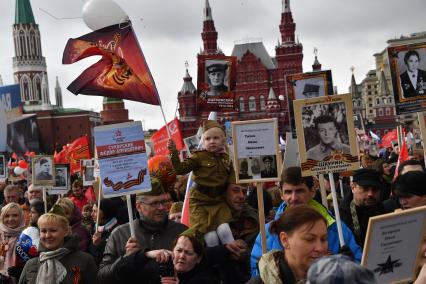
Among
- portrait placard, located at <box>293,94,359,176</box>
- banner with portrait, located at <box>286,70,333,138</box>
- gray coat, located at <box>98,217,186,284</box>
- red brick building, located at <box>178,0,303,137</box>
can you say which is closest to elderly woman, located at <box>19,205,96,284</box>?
gray coat, located at <box>98,217,186,284</box>

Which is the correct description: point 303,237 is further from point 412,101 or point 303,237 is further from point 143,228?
point 412,101

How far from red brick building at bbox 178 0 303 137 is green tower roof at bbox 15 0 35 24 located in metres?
34.7

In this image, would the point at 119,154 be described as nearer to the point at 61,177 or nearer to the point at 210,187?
the point at 210,187

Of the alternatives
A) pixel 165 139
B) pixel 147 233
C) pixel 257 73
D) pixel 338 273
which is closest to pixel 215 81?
pixel 147 233

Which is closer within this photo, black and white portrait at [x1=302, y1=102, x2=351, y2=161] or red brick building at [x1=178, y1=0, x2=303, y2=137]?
black and white portrait at [x1=302, y1=102, x2=351, y2=161]

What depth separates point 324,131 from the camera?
4.39 m

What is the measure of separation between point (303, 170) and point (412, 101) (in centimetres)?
188

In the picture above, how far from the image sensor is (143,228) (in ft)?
15.0

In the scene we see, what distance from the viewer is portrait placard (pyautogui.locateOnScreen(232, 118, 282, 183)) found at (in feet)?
15.7

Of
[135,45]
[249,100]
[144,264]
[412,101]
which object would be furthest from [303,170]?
[249,100]

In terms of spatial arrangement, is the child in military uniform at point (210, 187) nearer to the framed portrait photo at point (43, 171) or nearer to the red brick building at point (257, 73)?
the framed portrait photo at point (43, 171)

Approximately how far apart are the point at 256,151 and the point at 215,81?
2811mm

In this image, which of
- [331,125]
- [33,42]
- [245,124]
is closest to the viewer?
[331,125]

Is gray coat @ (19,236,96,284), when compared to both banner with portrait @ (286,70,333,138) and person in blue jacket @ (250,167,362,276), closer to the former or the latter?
person in blue jacket @ (250,167,362,276)
